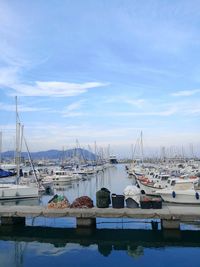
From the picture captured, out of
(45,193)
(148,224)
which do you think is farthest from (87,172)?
(148,224)

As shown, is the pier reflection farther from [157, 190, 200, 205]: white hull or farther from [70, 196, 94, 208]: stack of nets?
[157, 190, 200, 205]: white hull

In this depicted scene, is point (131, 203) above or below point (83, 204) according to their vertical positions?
below

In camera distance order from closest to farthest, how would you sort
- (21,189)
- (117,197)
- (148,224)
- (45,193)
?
(117,197) < (148,224) < (21,189) < (45,193)

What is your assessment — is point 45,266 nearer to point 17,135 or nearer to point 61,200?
point 61,200

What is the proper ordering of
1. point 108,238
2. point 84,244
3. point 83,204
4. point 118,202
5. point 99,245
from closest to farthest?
point 99,245 → point 84,244 → point 108,238 → point 118,202 → point 83,204

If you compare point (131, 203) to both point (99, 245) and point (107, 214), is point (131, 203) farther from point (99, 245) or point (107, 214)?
point (99, 245)

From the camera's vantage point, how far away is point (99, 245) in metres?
20.2

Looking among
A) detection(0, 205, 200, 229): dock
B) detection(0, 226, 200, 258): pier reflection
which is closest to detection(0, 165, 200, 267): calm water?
detection(0, 226, 200, 258): pier reflection

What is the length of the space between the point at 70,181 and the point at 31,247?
4800 centimetres

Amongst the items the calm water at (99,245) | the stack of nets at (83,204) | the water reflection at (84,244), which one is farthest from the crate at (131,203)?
the stack of nets at (83,204)

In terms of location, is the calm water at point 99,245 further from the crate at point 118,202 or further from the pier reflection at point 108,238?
the crate at point 118,202

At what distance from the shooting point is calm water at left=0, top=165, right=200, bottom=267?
17.3 meters

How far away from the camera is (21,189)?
39312mm

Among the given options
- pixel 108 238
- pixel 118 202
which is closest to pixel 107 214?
pixel 108 238
